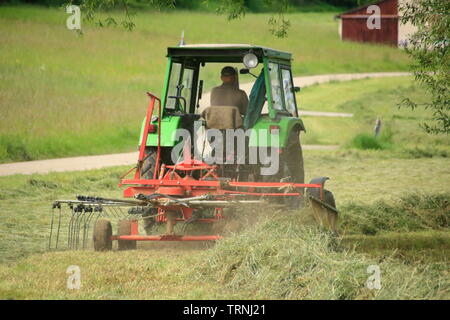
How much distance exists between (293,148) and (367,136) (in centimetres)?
1281

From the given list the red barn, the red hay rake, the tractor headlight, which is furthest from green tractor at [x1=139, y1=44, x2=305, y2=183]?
the red barn

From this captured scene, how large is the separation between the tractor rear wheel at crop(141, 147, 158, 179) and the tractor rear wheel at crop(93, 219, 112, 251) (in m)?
1.01

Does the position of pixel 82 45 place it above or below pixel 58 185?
above

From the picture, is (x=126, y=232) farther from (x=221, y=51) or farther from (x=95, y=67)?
(x=95, y=67)

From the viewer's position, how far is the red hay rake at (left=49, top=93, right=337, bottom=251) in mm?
10523

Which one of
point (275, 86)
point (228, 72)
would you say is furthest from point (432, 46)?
point (228, 72)

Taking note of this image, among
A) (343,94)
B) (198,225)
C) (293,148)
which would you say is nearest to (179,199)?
(198,225)

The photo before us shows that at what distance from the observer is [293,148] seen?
12688mm

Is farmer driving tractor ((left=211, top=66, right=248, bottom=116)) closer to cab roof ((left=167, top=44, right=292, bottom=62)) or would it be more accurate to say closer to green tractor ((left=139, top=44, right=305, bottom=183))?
green tractor ((left=139, top=44, right=305, bottom=183))

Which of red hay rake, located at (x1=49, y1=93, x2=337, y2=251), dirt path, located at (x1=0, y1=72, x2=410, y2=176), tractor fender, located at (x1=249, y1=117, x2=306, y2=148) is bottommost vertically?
red hay rake, located at (x1=49, y1=93, x2=337, y2=251)

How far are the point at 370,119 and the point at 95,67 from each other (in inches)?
475

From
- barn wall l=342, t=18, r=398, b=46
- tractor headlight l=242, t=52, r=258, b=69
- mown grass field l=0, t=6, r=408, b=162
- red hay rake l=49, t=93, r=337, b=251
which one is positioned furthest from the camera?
barn wall l=342, t=18, r=398, b=46

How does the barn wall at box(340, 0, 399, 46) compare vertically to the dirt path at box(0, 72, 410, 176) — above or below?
above

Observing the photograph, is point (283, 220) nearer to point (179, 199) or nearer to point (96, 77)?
point (179, 199)
